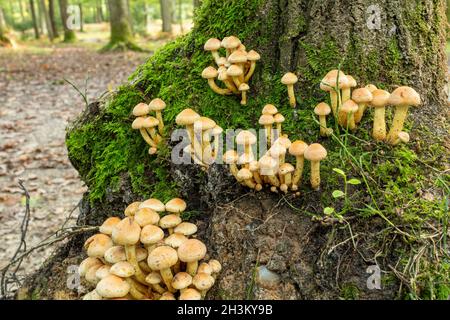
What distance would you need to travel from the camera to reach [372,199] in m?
2.33

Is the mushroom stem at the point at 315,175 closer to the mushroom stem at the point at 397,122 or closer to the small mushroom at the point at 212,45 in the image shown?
the mushroom stem at the point at 397,122

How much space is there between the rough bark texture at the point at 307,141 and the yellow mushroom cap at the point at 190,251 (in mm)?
263

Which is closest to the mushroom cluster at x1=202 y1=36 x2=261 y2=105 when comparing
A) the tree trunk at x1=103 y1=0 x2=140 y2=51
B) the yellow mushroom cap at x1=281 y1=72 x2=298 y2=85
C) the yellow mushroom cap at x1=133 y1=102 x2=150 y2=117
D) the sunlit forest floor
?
the yellow mushroom cap at x1=281 y1=72 x2=298 y2=85

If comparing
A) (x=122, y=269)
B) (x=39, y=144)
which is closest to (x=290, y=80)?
(x=122, y=269)

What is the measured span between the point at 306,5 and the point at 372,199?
4.96ft

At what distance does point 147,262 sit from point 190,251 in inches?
12.3

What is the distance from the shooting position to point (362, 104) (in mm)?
2625

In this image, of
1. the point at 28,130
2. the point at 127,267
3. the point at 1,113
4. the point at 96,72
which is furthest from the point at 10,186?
the point at 96,72

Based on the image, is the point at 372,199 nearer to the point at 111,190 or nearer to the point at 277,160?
the point at 277,160

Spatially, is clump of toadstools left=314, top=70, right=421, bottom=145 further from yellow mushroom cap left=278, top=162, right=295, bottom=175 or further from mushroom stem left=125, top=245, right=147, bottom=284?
mushroom stem left=125, top=245, right=147, bottom=284

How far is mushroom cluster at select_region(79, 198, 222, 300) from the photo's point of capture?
2.20m

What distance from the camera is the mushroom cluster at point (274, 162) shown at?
242cm

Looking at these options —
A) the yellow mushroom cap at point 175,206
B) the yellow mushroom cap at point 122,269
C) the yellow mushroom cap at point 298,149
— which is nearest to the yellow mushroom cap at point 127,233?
the yellow mushroom cap at point 122,269

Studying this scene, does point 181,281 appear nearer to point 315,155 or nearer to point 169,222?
point 169,222
